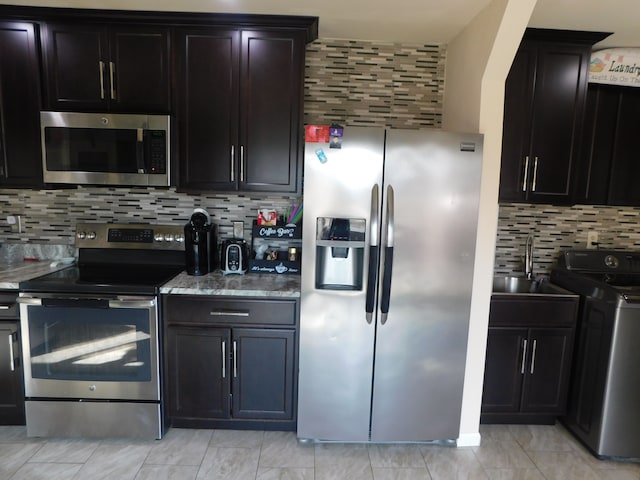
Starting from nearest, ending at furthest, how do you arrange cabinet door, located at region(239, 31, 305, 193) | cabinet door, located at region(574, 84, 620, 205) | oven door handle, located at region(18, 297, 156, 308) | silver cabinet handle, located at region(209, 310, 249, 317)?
1. oven door handle, located at region(18, 297, 156, 308)
2. silver cabinet handle, located at region(209, 310, 249, 317)
3. cabinet door, located at region(239, 31, 305, 193)
4. cabinet door, located at region(574, 84, 620, 205)

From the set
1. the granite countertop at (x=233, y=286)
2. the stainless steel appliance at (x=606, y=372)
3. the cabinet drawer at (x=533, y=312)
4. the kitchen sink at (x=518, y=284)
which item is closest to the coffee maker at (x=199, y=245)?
the granite countertop at (x=233, y=286)

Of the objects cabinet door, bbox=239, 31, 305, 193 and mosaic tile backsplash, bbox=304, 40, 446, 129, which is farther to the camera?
mosaic tile backsplash, bbox=304, 40, 446, 129

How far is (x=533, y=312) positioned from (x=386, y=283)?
3.35 feet

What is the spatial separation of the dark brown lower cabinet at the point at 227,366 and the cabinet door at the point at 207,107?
2.48 ft

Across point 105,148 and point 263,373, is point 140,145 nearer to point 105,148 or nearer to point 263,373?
point 105,148

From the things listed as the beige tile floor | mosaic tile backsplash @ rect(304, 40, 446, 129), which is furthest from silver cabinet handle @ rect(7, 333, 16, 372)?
mosaic tile backsplash @ rect(304, 40, 446, 129)

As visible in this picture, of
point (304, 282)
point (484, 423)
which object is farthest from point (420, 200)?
point (484, 423)

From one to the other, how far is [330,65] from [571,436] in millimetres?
2745

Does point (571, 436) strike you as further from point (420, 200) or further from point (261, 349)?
point (261, 349)

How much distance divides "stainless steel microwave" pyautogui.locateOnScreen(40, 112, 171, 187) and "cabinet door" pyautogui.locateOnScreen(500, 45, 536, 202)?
6.49ft

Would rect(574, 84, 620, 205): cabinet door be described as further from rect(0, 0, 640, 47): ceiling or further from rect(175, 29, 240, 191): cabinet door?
rect(175, 29, 240, 191): cabinet door

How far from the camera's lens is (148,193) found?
9.03ft

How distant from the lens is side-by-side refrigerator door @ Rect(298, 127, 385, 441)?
206 cm

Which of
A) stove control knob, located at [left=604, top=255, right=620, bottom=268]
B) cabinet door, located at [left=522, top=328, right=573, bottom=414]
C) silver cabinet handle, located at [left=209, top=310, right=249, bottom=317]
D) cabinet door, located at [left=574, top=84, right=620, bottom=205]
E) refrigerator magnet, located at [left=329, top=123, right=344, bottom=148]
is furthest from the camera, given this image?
stove control knob, located at [left=604, top=255, right=620, bottom=268]
